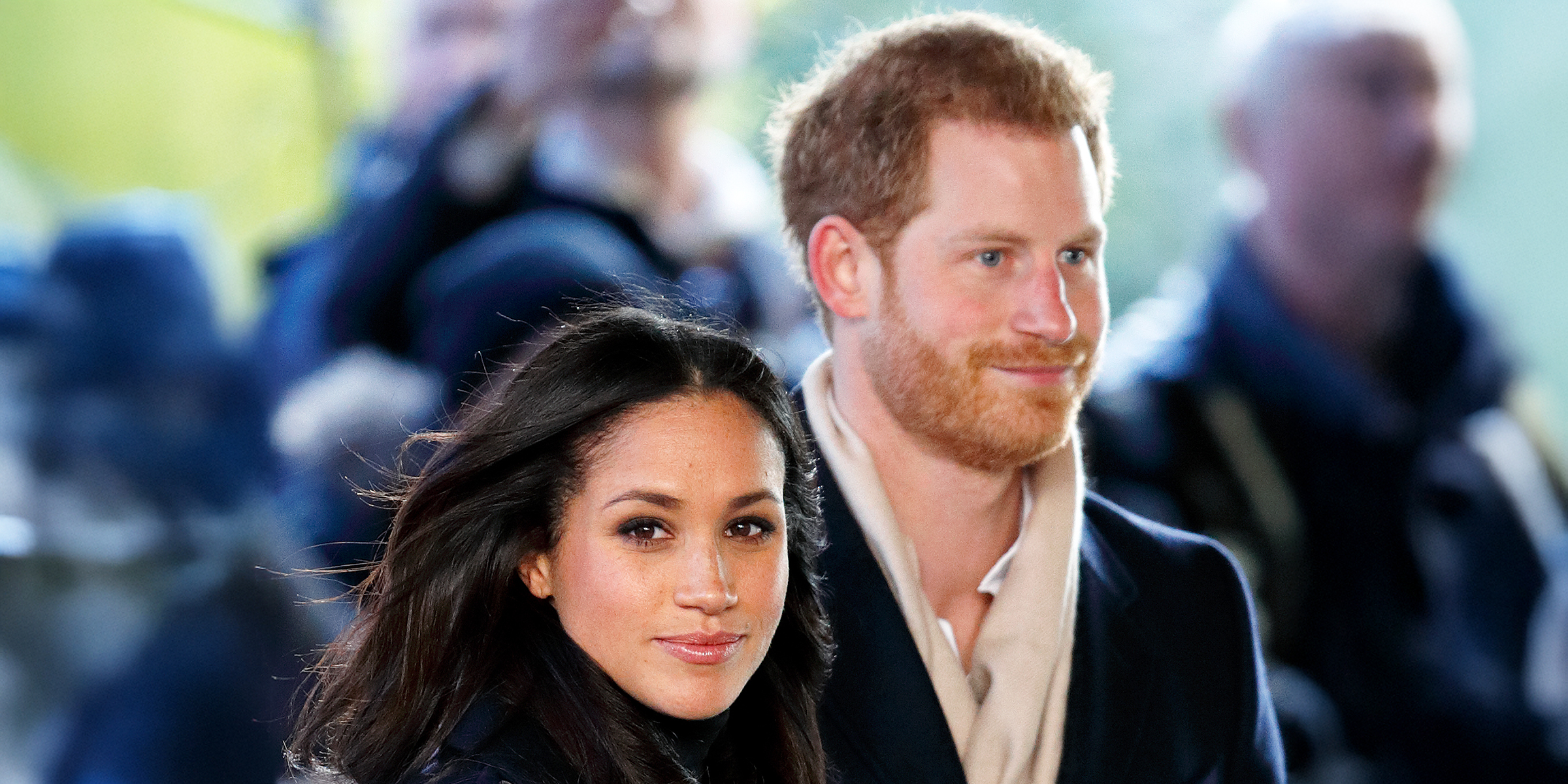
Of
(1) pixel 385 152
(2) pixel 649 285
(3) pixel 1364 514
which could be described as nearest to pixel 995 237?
(2) pixel 649 285

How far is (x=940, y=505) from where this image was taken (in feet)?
6.31

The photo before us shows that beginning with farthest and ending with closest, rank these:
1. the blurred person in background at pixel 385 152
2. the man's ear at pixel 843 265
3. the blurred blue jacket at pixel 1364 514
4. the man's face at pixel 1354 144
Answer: the blurred person in background at pixel 385 152 < the man's face at pixel 1354 144 < the blurred blue jacket at pixel 1364 514 < the man's ear at pixel 843 265

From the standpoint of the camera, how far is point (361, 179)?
4.61 m

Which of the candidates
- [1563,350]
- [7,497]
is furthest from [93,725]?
[1563,350]

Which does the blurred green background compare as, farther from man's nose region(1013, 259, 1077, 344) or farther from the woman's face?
the woman's face

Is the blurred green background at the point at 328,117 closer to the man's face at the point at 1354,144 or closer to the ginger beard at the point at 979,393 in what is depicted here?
the man's face at the point at 1354,144

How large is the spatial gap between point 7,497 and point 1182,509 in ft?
10.6

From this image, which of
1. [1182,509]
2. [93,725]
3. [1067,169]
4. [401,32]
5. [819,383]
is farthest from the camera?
[401,32]

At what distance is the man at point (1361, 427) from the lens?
4215 mm

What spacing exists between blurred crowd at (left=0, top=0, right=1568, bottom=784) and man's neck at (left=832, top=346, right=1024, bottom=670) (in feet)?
6.98

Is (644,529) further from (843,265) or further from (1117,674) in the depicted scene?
(1117,674)

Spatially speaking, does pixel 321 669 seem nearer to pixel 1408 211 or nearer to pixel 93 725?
pixel 93 725

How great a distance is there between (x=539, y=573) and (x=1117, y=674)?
76cm

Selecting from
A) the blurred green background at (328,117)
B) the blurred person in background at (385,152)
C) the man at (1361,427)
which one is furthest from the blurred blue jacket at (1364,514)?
the blurred person in background at (385,152)
